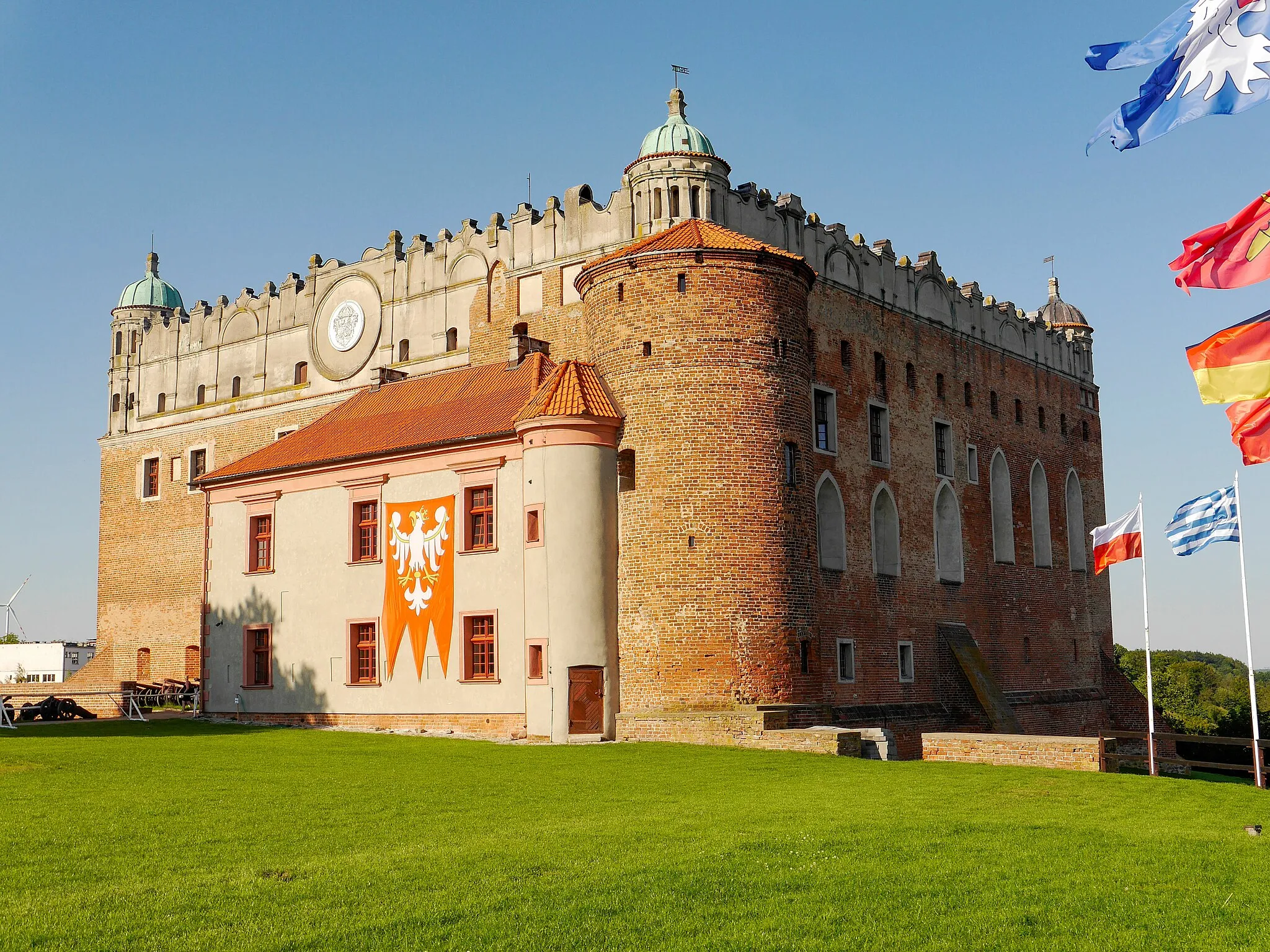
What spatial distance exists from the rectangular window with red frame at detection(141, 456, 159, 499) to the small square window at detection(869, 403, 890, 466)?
2414 centimetres

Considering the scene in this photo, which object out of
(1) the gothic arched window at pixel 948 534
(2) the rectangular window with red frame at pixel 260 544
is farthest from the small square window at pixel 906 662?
(2) the rectangular window with red frame at pixel 260 544

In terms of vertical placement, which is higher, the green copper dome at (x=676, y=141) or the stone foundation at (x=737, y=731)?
the green copper dome at (x=676, y=141)

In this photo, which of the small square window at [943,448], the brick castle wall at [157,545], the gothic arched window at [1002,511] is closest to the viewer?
the small square window at [943,448]

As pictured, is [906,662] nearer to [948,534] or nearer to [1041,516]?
[948,534]

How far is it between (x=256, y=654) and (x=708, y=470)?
1353 cm

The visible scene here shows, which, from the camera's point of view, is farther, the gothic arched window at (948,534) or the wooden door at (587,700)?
the gothic arched window at (948,534)

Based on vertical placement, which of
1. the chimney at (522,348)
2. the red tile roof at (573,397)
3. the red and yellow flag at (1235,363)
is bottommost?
the red and yellow flag at (1235,363)

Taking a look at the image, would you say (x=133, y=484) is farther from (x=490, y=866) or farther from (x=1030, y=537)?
(x=490, y=866)

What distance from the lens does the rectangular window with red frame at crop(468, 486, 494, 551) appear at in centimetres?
2989

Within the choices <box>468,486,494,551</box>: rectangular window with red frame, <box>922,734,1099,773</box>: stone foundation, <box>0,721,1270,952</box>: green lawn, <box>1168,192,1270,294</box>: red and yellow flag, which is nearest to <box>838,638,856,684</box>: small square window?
<box>922,734,1099,773</box>: stone foundation

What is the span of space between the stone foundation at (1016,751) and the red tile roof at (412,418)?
1151 cm

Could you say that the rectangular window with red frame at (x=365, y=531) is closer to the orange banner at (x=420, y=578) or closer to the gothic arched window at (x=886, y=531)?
the orange banner at (x=420, y=578)

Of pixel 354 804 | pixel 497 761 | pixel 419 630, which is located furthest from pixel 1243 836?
pixel 419 630

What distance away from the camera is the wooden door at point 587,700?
27469 mm
